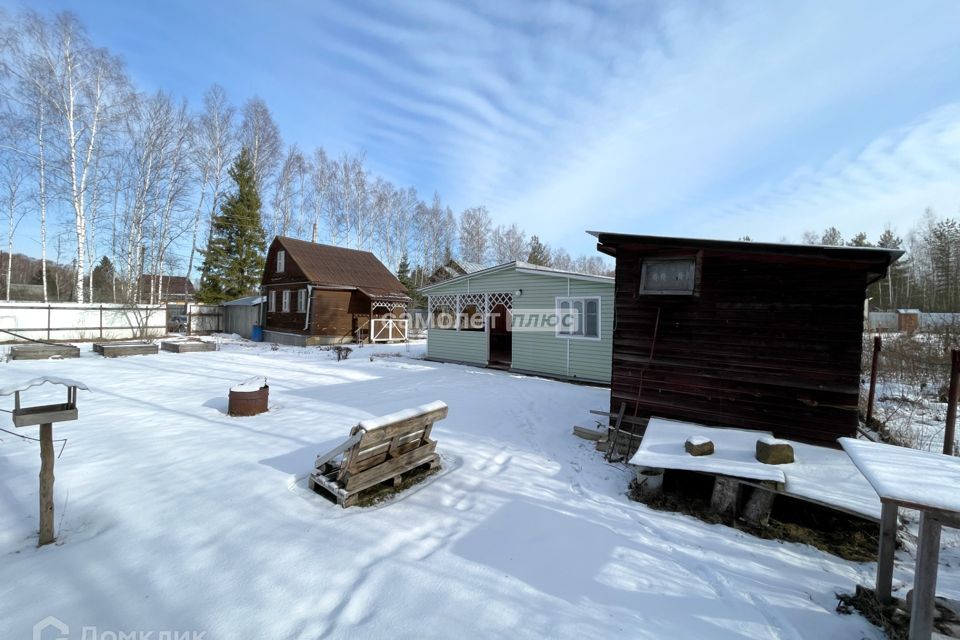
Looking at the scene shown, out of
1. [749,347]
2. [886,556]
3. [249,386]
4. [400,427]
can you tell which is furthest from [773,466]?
[249,386]

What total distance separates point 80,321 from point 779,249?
27228 mm

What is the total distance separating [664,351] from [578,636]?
464cm

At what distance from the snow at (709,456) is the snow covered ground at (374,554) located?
572 mm

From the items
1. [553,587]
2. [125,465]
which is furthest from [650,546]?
[125,465]

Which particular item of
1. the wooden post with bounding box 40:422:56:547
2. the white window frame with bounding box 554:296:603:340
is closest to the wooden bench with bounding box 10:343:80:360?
the wooden post with bounding box 40:422:56:547

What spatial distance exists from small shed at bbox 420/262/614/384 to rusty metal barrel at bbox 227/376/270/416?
7461 mm

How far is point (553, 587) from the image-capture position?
3023mm

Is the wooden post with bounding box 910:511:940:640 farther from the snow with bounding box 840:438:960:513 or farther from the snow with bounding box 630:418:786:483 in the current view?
the snow with bounding box 630:418:786:483

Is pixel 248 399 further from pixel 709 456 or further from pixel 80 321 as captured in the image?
pixel 80 321

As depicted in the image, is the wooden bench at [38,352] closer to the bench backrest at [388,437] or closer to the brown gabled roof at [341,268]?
the brown gabled roof at [341,268]

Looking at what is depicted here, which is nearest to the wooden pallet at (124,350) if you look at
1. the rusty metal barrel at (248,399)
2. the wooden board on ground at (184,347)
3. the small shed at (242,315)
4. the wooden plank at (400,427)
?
the wooden board on ground at (184,347)

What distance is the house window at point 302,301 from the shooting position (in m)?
20.7

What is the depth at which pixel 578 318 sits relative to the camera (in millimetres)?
11312

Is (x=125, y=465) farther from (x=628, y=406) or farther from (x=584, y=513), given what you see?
(x=628, y=406)
